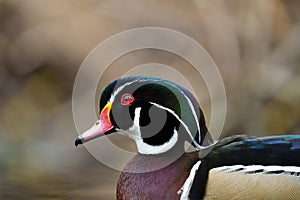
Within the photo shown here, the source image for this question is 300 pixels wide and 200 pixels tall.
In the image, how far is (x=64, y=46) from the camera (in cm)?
618

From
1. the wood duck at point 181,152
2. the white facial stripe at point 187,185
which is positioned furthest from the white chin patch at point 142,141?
the white facial stripe at point 187,185

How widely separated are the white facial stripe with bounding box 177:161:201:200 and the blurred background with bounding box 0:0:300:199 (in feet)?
7.14

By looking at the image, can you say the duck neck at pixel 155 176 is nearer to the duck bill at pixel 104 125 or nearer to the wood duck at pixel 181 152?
the wood duck at pixel 181 152

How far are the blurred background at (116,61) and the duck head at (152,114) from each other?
205 cm

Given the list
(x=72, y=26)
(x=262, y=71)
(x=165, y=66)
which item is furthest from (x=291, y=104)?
(x=72, y=26)

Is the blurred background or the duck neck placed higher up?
the blurred background

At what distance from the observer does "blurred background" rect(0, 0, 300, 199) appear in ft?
19.6

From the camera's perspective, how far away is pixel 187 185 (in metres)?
3.65

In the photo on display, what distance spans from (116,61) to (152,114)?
249 cm

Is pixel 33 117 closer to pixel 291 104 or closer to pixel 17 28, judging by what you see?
pixel 17 28

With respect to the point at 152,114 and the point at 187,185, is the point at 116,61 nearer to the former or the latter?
the point at 152,114

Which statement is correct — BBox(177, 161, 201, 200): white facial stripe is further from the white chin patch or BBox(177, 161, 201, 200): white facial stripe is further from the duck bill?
the duck bill

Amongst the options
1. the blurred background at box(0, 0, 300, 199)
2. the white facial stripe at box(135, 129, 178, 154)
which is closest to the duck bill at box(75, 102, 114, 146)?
the white facial stripe at box(135, 129, 178, 154)

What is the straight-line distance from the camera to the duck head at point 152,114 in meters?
3.71
